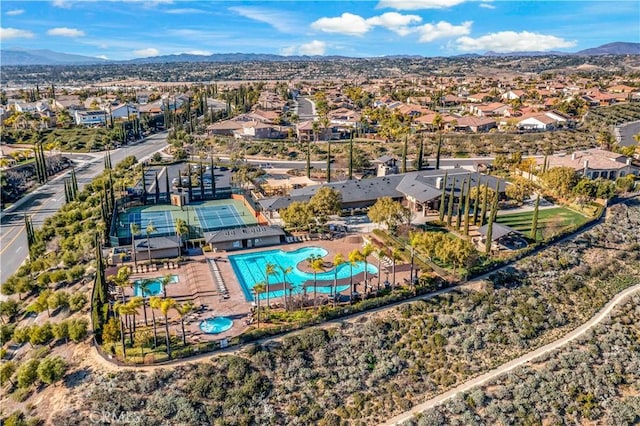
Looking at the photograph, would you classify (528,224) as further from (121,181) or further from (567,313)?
(121,181)

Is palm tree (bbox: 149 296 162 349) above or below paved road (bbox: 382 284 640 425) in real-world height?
above

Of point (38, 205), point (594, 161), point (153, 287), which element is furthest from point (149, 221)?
point (594, 161)

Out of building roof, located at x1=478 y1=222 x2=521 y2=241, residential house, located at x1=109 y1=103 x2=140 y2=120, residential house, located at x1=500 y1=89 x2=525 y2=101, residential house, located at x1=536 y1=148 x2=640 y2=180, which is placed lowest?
building roof, located at x1=478 y1=222 x2=521 y2=241

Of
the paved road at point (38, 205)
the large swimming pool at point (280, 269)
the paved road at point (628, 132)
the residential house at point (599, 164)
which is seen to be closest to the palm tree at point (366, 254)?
the large swimming pool at point (280, 269)

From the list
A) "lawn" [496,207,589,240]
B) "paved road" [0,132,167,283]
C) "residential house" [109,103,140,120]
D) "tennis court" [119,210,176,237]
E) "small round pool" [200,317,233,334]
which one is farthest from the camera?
"residential house" [109,103,140,120]

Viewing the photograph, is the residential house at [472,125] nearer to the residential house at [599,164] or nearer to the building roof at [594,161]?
the building roof at [594,161]

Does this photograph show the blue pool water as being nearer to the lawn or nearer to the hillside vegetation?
the hillside vegetation

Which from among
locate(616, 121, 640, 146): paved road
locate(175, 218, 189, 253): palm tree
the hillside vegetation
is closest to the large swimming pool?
locate(175, 218, 189, 253): palm tree

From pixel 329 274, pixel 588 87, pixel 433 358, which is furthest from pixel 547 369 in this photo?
pixel 588 87
